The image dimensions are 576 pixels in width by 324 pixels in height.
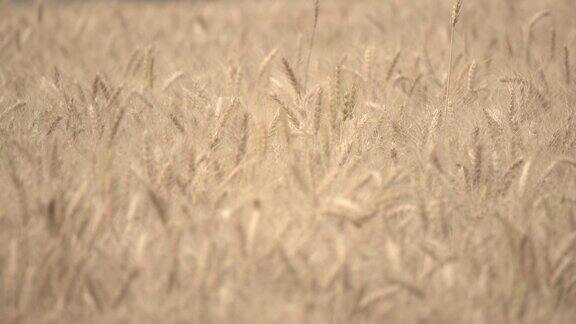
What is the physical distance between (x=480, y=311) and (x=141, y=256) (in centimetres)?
77

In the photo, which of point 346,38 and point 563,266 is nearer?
point 563,266

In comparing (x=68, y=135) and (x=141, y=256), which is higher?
(x=68, y=135)

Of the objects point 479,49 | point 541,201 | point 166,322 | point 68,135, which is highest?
point 479,49

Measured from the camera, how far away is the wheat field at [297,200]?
4.82ft

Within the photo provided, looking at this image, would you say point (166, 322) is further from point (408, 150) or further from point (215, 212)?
point (408, 150)

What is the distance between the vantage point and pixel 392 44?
3.76 meters

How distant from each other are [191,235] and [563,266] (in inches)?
36.1

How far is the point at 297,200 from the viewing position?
1.85 meters

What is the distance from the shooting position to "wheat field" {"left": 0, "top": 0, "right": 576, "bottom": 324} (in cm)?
147

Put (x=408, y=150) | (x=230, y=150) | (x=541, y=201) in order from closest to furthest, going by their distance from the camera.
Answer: (x=541, y=201), (x=230, y=150), (x=408, y=150)

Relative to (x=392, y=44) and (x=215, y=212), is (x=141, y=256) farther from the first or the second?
(x=392, y=44)

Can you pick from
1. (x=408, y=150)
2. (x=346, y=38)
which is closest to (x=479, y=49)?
(x=346, y=38)

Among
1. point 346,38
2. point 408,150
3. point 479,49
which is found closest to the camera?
point 408,150

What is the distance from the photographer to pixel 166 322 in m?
1.40
